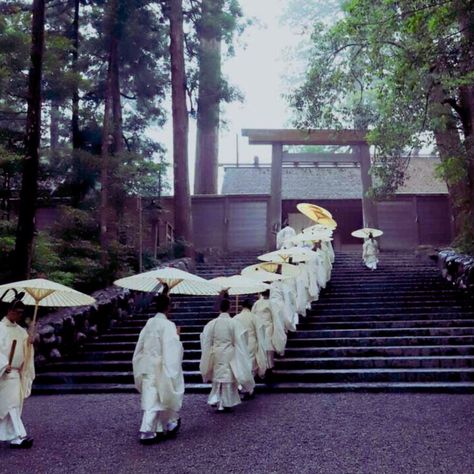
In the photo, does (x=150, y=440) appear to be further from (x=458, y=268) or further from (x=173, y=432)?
(x=458, y=268)

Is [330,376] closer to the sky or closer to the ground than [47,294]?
closer to the ground

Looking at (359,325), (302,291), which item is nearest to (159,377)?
(359,325)

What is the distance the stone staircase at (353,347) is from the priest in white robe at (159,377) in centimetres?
250

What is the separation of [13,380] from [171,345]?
4.98ft

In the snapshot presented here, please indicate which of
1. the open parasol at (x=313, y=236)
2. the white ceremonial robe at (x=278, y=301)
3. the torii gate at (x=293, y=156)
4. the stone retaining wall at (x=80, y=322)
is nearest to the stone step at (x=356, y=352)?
the stone retaining wall at (x=80, y=322)

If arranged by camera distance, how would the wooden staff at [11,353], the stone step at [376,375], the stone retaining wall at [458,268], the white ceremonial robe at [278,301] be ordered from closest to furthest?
1. the wooden staff at [11,353]
2. the stone step at [376,375]
3. the white ceremonial robe at [278,301]
4. the stone retaining wall at [458,268]

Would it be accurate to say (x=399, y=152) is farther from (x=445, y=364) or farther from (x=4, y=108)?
(x=4, y=108)

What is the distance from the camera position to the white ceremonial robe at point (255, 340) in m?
7.56

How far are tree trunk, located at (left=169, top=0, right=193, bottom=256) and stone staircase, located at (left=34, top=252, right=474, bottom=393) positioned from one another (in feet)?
14.2

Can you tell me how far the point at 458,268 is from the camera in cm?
1305

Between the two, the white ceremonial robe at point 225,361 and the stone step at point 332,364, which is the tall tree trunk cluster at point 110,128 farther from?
the white ceremonial robe at point 225,361

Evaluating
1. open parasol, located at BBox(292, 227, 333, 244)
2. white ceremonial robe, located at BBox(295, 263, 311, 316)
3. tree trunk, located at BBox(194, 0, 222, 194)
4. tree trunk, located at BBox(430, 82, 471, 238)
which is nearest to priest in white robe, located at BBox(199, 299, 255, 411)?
white ceremonial robe, located at BBox(295, 263, 311, 316)

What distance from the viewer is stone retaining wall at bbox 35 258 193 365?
29.9ft

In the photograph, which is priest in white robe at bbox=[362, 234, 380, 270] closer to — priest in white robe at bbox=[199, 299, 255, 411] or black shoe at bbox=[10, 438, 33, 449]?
priest in white robe at bbox=[199, 299, 255, 411]
